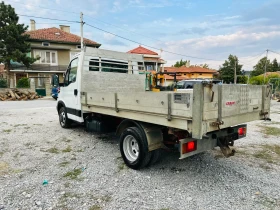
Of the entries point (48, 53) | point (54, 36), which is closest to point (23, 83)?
point (48, 53)

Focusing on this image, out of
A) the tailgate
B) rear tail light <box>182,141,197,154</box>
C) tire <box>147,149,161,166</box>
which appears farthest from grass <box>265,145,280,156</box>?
tire <box>147,149,161,166</box>

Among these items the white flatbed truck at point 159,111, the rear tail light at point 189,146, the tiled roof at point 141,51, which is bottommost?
the rear tail light at point 189,146

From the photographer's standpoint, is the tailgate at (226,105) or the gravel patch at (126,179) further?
the gravel patch at (126,179)

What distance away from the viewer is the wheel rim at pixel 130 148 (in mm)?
3932

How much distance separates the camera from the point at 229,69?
53.6 m

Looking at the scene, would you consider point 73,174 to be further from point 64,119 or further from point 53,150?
point 64,119

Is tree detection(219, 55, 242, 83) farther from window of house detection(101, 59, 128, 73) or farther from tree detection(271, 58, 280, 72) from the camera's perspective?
window of house detection(101, 59, 128, 73)

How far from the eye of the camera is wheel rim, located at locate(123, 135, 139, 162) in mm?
3932

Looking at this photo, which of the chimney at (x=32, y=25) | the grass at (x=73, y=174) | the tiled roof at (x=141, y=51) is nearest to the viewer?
the grass at (x=73, y=174)

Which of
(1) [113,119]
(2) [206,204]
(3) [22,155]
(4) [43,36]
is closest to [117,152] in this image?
(1) [113,119]

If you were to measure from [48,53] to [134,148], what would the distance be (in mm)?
28421

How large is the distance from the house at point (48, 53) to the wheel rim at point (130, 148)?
2441cm

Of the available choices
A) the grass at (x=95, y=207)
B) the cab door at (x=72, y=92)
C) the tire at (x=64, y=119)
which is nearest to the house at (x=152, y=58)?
the tire at (x=64, y=119)

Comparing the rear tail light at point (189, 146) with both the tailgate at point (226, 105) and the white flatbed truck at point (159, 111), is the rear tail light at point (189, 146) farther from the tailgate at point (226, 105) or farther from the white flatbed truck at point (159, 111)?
the tailgate at point (226, 105)
